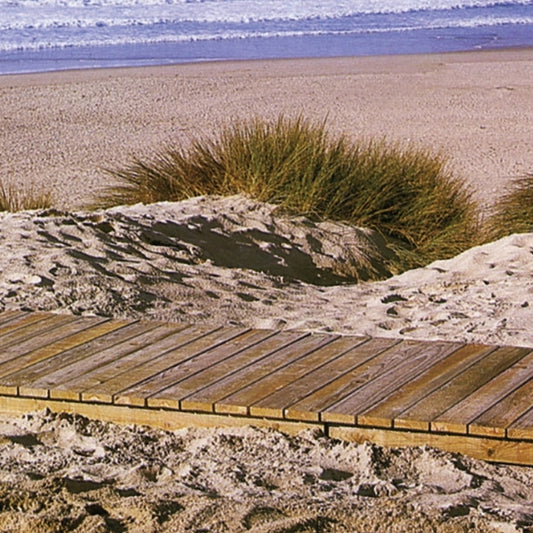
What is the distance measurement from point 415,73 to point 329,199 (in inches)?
389

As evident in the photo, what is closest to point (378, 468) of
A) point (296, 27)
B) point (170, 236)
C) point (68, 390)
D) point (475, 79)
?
point (68, 390)

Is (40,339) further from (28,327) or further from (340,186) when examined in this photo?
(340,186)

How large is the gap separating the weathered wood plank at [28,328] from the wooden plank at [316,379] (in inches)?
45.2

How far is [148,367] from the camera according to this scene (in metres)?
4.06

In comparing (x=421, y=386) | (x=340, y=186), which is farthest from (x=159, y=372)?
(x=340, y=186)

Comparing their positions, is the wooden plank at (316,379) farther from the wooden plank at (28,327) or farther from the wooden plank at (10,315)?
the wooden plank at (10,315)

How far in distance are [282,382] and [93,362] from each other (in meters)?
0.73

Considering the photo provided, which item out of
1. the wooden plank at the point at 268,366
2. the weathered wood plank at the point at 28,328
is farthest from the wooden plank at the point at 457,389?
the weathered wood plank at the point at 28,328

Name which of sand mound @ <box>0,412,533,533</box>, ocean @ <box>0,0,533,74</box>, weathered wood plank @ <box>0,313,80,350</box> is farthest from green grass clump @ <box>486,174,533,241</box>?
ocean @ <box>0,0,533,74</box>

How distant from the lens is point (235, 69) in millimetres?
17906

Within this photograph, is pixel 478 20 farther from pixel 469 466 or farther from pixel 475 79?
pixel 469 466

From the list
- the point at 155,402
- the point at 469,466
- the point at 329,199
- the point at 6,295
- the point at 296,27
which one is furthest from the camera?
the point at 296,27

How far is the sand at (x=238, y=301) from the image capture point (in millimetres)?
3170

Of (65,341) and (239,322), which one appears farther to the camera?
(239,322)
